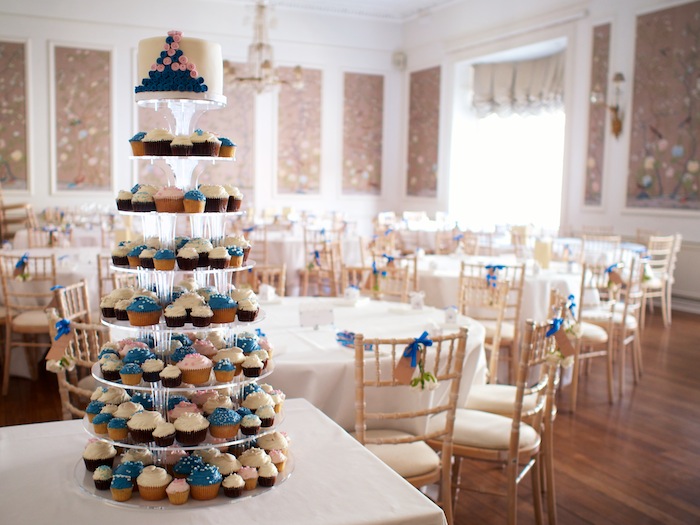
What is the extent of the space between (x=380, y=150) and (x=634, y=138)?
17.6 ft

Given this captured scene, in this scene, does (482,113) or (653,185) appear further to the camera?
A: (482,113)

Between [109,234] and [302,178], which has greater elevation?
[302,178]

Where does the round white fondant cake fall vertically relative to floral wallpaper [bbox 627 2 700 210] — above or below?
below

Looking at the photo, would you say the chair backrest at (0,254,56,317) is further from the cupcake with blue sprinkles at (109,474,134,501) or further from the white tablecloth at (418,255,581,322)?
the cupcake with blue sprinkles at (109,474,134,501)

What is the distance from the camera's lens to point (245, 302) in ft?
6.27

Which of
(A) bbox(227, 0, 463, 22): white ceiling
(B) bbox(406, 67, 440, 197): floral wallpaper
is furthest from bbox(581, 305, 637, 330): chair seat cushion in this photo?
(A) bbox(227, 0, 463, 22): white ceiling

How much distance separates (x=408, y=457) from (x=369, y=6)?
11.1 m

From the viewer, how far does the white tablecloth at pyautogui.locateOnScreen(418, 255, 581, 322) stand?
566 centimetres

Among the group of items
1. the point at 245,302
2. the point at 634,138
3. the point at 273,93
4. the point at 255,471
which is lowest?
the point at 255,471

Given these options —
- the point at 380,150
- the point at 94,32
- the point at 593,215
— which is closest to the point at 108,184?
the point at 94,32

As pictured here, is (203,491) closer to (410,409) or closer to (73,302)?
(410,409)

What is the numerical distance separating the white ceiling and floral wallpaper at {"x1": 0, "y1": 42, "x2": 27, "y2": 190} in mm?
3544

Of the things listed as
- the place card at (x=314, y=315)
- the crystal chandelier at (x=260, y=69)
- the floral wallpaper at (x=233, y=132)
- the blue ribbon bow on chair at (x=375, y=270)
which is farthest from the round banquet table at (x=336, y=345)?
the floral wallpaper at (x=233, y=132)

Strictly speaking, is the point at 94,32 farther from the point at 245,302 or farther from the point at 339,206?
the point at 245,302
